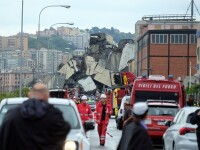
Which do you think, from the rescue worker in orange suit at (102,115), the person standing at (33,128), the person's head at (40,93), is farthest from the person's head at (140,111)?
the rescue worker in orange suit at (102,115)

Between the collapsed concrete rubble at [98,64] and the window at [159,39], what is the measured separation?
8.17 metres

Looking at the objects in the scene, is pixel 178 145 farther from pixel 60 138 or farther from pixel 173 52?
pixel 173 52

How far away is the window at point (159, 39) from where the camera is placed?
12206 cm

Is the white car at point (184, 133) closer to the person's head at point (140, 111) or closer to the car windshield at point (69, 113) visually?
the car windshield at point (69, 113)

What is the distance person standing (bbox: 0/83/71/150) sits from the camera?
8180 mm

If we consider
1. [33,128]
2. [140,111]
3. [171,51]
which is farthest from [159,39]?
[33,128]

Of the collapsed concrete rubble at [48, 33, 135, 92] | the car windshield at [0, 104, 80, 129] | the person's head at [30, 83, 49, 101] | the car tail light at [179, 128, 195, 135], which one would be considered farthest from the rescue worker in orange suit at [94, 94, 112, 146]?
the collapsed concrete rubble at [48, 33, 135, 92]

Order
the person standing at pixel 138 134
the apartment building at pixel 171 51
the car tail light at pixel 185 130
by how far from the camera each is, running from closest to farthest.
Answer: the person standing at pixel 138 134
the car tail light at pixel 185 130
the apartment building at pixel 171 51

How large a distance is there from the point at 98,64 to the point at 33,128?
124 meters

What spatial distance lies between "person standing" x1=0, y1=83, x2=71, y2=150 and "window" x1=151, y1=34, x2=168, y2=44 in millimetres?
114069

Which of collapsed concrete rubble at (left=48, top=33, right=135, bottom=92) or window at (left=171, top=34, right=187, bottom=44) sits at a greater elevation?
window at (left=171, top=34, right=187, bottom=44)

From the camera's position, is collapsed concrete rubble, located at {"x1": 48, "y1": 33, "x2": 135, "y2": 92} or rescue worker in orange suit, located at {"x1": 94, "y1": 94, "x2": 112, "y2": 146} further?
collapsed concrete rubble, located at {"x1": 48, "y1": 33, "x2": 135, "y2": 92}

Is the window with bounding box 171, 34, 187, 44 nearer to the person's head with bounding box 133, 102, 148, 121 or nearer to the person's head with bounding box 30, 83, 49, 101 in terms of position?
the person's head with bounding box 133, 102, 148, 121

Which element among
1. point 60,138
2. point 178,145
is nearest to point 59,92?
point 178,145
